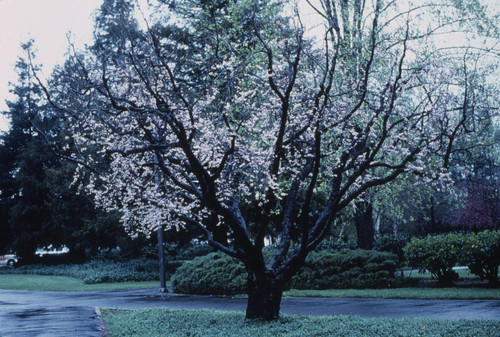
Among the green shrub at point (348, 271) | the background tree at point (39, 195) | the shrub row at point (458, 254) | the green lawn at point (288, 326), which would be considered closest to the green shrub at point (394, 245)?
the green shrub at point (348, 271)

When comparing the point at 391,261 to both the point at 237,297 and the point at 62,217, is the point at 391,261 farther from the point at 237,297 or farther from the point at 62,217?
the point at 62,217

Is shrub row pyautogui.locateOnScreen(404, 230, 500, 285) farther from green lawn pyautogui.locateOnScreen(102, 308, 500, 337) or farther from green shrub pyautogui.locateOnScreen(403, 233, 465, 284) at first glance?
green lawn pyautogui.locateOnScreen(102, 308, 500, 337)

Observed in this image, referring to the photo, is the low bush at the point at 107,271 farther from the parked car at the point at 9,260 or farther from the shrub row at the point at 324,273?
the shrub row at the point at 324,273

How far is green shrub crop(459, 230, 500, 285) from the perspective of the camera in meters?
16.4

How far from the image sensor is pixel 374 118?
11.7 meters

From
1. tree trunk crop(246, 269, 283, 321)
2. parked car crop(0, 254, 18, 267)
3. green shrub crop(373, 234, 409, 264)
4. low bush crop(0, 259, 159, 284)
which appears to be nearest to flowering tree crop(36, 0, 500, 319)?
tree trunk crop(246, 269, 283, 321)

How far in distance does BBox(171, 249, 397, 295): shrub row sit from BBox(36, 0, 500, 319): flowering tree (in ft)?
13.6

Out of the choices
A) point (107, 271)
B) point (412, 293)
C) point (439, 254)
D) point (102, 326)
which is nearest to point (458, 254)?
point (439, 254)

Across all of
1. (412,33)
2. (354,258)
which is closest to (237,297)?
(354,258)

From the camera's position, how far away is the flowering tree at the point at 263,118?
10656mm

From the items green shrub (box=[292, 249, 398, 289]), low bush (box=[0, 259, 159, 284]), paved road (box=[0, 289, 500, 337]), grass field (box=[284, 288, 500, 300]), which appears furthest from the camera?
low bush (box=[0, 259, 159, 284])

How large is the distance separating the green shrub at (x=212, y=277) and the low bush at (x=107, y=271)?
30.5 feet

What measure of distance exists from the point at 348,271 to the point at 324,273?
0.96 m

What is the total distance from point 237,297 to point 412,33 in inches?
440
